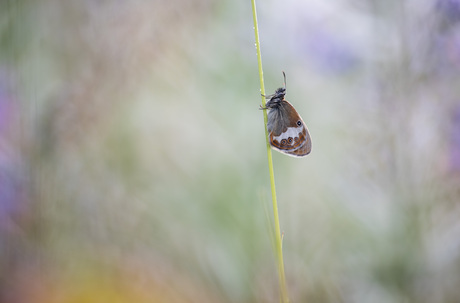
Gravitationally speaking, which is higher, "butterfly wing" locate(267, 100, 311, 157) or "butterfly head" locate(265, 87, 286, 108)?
"butterfly head" locate(265, 87, 286, 108)

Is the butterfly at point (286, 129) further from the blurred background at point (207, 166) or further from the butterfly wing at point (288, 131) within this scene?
the blurred background at point (207, 166)

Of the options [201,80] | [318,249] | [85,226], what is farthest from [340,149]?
[85,226]

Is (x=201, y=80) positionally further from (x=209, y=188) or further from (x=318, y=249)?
(x=318, y=249)

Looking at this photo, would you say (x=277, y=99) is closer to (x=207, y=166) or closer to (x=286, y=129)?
(x=286, y=129)

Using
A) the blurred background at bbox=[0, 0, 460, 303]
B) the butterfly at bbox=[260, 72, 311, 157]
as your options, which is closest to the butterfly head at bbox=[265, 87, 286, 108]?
the butterfly at bbox=[260, 72, 311, 157]

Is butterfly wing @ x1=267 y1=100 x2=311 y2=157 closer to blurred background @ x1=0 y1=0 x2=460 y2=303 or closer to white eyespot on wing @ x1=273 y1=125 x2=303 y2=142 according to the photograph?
white eyespot on wing @ x1=273 y1=125 x2=303 y2=142

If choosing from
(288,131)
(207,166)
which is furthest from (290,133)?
(207,166)
